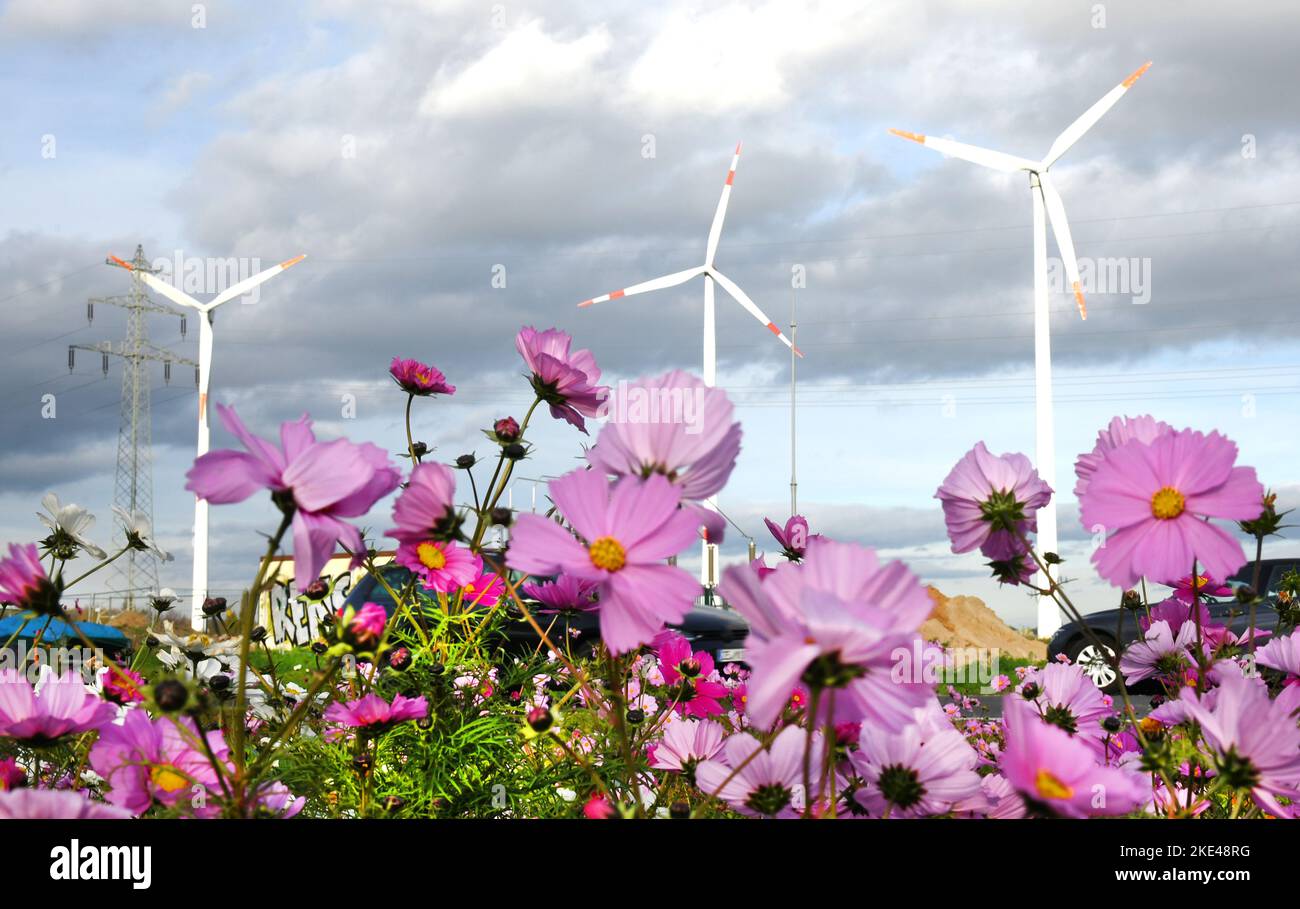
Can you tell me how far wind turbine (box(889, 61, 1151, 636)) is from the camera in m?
12.0

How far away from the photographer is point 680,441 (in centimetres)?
68

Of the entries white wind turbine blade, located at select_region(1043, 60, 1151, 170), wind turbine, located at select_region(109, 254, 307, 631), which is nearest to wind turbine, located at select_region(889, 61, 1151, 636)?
white wind turbine blade, located at select_region(1043, 60, 1151, 170)

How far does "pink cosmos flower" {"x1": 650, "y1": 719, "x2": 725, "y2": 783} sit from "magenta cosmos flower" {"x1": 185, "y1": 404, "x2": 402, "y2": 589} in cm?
58

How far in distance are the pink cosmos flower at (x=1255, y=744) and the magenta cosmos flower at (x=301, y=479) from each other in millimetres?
597

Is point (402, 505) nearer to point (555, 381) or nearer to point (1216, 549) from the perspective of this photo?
point (555, 381)

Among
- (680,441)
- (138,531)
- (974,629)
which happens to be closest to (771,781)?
(680,441)

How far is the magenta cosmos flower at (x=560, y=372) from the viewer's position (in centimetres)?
107

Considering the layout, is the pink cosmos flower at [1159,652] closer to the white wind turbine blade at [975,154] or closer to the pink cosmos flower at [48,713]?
the pink cosmos flower at [48,713]

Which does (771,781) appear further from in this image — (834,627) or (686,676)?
(686,676)

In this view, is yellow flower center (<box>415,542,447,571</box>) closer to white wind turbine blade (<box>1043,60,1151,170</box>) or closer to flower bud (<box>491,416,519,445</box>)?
flower bud (<box>491,416,519,445</box>)

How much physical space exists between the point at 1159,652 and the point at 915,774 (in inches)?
31.6

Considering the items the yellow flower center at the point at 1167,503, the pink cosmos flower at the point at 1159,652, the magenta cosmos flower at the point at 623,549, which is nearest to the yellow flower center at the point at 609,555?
the magenta cosmos flower at the point at 623,549
